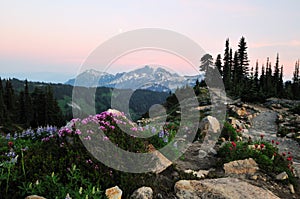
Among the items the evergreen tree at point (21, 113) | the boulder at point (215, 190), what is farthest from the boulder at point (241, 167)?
the evergreen tree at point (21, 113)

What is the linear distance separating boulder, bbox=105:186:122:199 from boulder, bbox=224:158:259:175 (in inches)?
149

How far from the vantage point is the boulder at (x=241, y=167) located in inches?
278

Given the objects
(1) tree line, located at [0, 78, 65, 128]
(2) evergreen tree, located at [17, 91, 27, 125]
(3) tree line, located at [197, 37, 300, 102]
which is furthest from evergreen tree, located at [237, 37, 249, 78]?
(2) evergreen tree, located at [17, 91, 27, 125]

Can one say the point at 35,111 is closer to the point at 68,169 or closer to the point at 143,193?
the point at 68,169

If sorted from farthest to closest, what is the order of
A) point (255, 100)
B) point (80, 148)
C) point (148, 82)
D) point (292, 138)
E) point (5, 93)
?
point (5, 93)
point (255, 100)
point (292, 138)
point (148, 82)
point (80, 148)

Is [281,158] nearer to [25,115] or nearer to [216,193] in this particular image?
[216,193]

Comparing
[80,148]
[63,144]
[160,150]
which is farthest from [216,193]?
[63,144]

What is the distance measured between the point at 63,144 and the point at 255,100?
3620 cm

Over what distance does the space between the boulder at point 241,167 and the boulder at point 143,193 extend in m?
3.09

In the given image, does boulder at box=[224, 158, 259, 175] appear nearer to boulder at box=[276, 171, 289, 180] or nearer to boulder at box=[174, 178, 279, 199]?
boulder at box=[276, 171, 289, 180]

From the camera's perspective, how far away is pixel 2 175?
4441 millimetres

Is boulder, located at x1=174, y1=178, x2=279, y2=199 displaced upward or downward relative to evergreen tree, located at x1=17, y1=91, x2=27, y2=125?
upward

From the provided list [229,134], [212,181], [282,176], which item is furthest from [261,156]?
[229,134]

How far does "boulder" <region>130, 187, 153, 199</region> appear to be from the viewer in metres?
4.69
